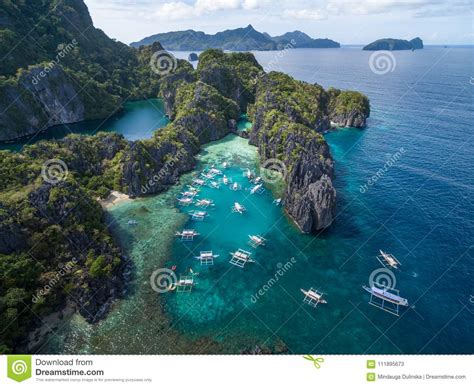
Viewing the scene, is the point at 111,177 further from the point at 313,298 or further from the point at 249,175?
the point at 313,298

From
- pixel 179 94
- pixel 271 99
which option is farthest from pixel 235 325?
pixel 179 94

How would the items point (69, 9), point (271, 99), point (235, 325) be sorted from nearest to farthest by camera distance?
point (235, 325), point (271, 99), point (69, 9)

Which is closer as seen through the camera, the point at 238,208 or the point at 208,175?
the point at 238,208

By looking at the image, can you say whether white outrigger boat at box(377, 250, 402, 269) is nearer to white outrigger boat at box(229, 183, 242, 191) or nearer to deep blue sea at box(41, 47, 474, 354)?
deep blue sea at box(41, 47, 474, 354)

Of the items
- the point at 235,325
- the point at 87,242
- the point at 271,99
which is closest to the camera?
the point at 235,325

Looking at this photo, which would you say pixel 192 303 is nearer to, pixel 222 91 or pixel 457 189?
pixel 457 189

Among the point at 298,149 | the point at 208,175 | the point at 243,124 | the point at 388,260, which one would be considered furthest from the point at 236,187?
the point at 243,124

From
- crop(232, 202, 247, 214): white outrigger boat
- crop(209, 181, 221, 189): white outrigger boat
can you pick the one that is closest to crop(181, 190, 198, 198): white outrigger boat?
crop(209, 181, 221, 189): white outrigger boat
